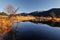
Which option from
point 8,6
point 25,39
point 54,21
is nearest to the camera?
point 8,6

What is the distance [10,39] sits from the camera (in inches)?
241

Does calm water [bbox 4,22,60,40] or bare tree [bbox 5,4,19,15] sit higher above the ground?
bare tree [bbox 5,4,19,15]

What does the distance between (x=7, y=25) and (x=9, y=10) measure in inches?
33.7

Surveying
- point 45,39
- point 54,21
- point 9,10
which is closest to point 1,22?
point 9,10

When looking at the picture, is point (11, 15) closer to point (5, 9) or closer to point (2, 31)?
point (5, 9)

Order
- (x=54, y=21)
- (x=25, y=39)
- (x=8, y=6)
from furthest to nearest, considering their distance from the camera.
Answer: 1. (x=54, y=21)
2. (x=25, y=39)
3. (x=8, y=6)

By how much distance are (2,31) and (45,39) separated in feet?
6.79

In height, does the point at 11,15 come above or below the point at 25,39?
above

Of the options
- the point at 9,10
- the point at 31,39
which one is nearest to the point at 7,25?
the point at 9,10

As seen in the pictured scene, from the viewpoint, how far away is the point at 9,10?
20.6ft

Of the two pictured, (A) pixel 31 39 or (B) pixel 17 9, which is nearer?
(B) pixel 17 9

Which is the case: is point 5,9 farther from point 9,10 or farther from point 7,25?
point 7,25

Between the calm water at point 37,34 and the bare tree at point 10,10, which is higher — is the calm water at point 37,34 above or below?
below

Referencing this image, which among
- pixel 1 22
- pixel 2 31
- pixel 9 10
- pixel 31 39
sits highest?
pixel 9 10
